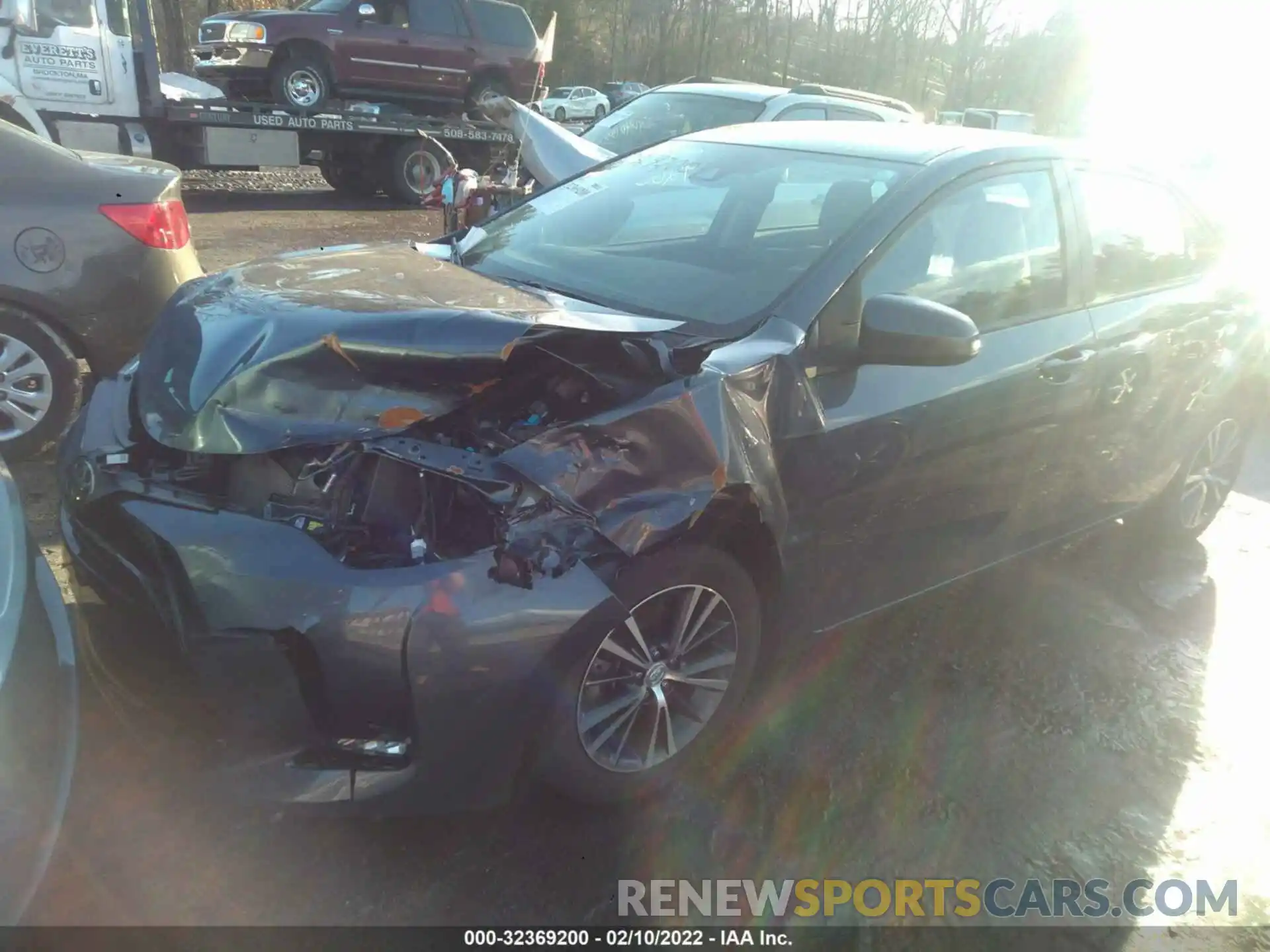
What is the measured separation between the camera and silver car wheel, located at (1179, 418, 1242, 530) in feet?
15.1

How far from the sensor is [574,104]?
35.2 m

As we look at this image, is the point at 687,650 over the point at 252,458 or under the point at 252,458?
under

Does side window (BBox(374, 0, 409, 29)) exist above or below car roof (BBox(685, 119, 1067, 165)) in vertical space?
above

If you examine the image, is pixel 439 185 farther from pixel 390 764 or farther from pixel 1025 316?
pixel 390 764

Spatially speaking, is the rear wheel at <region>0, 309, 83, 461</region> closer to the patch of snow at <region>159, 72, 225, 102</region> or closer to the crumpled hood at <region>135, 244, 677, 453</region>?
the crumpled hood at <region>135, 244, 677, 453</region>

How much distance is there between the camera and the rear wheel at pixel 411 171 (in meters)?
13.8

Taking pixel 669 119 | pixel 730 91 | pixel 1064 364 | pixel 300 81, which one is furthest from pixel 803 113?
pixel 300 81

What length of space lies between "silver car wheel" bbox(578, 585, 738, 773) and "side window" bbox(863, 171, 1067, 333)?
112cm

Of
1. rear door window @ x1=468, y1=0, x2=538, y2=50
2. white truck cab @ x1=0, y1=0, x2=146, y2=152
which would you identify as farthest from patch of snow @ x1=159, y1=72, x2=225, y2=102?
rear door window @ x1=468, y1=0, x2=538, y2=50

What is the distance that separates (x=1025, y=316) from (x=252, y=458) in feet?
8.30

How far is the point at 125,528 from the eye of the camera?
2.27 m

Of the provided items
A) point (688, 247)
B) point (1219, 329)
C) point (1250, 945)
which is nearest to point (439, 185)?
point (688, 247)
